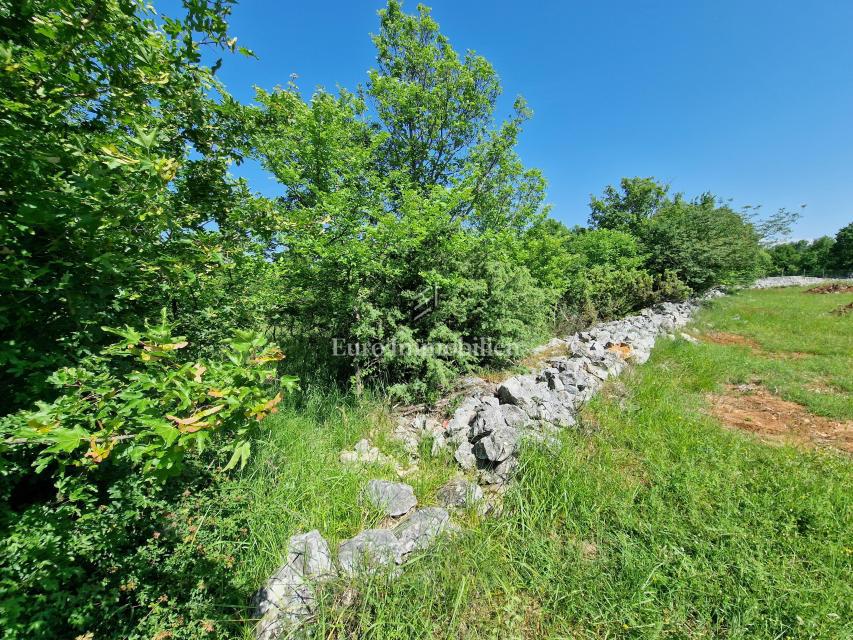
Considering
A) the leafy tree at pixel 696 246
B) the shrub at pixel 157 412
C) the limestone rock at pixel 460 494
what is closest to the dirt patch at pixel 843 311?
the leafy tree at pixel 696 246

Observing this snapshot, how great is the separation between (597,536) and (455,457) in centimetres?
144

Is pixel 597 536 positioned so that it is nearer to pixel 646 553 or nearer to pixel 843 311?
pixel 646 553

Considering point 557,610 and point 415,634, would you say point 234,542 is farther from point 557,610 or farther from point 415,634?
point 557,610

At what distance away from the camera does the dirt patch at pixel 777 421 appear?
3662 mm

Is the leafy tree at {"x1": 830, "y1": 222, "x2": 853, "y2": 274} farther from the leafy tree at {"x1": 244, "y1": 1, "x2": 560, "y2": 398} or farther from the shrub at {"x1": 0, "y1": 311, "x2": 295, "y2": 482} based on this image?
the shrub at {"x1": 0, "y1": 311, "x2": 295, "y2": 482}

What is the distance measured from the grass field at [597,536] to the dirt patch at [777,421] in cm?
26

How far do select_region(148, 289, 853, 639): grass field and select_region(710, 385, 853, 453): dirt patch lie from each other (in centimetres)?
26

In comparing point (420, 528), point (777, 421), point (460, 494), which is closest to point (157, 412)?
point (420, 528)

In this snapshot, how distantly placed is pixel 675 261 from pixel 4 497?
1603cm

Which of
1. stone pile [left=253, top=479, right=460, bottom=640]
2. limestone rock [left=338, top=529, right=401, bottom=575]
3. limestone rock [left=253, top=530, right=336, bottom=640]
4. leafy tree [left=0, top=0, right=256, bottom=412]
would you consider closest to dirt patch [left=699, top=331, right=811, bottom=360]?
stone pile [left=253, top=479, right=460, bottom=640]

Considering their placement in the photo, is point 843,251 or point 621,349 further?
point 843,251

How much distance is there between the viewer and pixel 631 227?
16578mm

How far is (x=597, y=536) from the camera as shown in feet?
7.94

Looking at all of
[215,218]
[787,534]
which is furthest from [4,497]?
[787,534]
